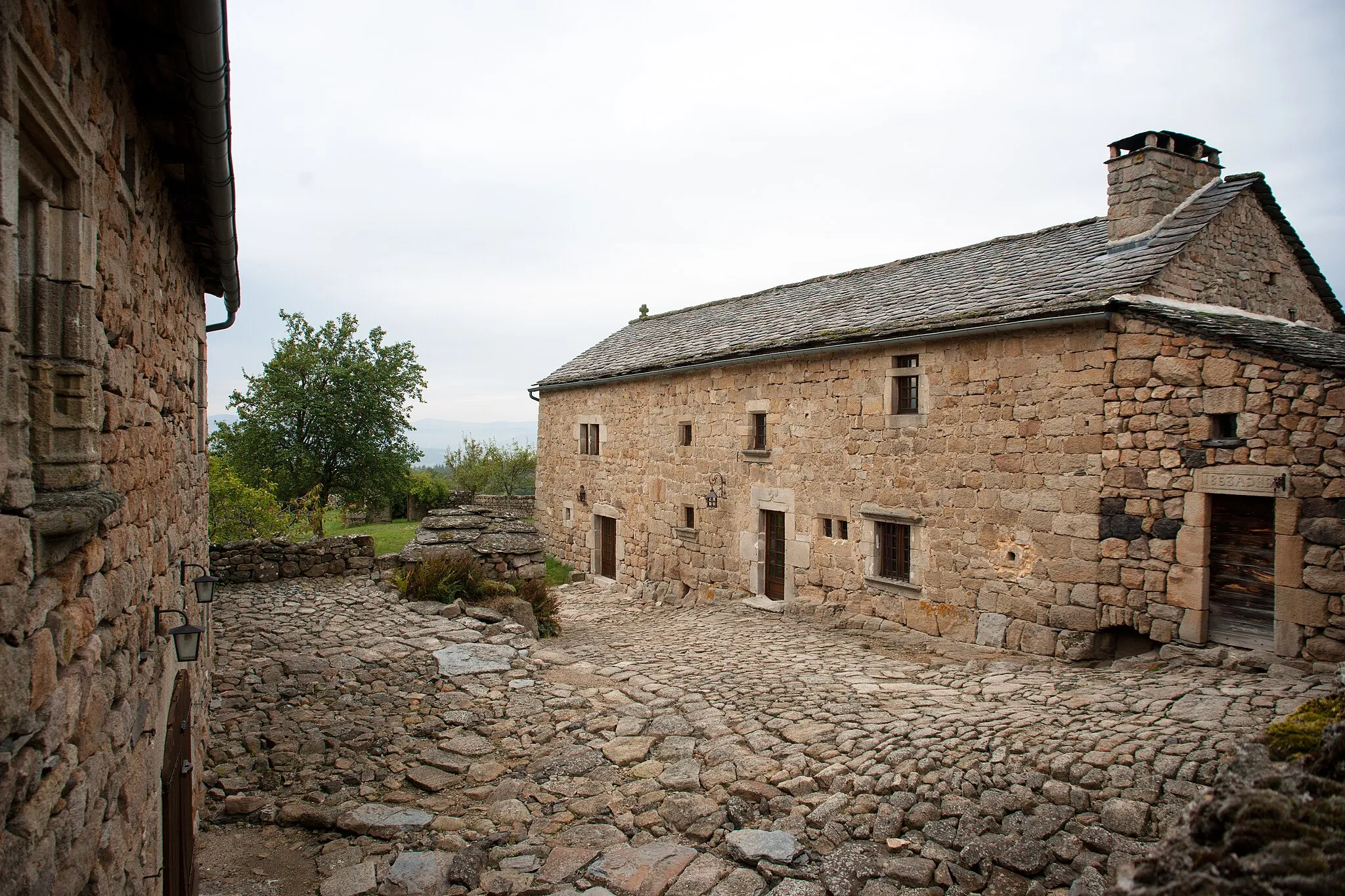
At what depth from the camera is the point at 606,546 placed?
18328 millimetres

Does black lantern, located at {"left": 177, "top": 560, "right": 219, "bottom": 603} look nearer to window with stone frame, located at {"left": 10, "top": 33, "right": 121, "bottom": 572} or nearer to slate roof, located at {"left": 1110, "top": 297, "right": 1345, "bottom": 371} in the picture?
window with stone frame, located at {"left": 10, "top": 33, "right": 121, "bottom": 572}

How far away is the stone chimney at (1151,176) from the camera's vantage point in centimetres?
993

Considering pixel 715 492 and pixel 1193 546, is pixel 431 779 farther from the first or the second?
pixel 715 492

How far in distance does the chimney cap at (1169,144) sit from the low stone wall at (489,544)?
9596mm

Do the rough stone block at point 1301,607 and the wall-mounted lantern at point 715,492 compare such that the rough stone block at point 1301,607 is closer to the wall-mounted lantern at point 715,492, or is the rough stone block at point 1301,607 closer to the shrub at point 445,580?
the wall-mounted lantern at point 715,492

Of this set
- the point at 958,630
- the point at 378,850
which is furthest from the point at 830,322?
the point at 378,850

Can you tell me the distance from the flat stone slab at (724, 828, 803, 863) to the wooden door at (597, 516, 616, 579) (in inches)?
502

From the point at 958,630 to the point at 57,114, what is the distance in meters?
10.3

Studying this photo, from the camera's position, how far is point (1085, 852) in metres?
4.55

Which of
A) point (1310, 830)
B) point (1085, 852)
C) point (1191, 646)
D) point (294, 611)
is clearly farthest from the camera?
point (294, 611)

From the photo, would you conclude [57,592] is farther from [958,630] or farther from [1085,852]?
[958,630]

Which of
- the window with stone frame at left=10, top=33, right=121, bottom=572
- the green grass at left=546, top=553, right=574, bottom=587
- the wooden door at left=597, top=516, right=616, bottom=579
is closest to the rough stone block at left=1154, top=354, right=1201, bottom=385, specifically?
the window with stone frame at left=10, top=33, right=121, bottom=572

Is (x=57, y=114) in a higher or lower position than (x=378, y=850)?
higher

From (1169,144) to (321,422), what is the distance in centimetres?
2278
